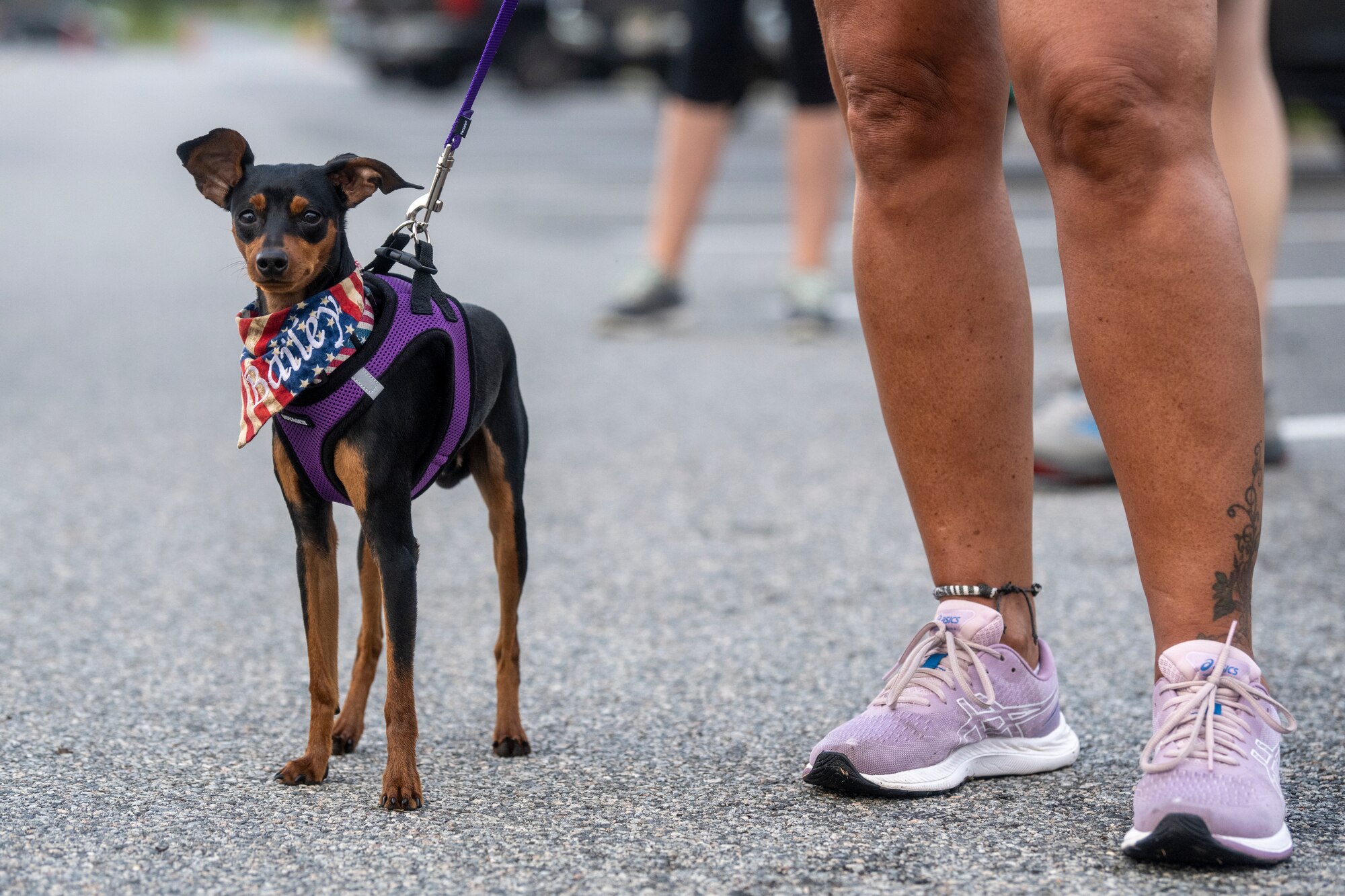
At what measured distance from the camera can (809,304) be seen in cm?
534

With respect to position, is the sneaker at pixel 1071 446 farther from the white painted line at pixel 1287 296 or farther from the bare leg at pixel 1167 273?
the white painted line at pixel 1287 296

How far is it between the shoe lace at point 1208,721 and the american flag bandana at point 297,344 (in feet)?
3.47

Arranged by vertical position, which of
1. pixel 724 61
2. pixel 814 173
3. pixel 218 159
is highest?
pixel 724 61

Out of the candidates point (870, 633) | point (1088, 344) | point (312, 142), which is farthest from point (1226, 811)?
point (312, 142)

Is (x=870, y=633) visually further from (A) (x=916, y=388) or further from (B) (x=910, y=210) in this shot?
(B) (x=910, y=210)

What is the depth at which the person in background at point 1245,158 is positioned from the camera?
333 centimetres

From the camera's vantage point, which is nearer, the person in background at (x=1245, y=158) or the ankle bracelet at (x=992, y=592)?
the ankle bracelet at (x=992, y=592)

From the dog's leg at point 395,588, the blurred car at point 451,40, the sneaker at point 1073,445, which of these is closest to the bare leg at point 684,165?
the sneaker at point 1073,445

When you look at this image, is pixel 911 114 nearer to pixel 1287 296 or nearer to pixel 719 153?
pixel 719 153

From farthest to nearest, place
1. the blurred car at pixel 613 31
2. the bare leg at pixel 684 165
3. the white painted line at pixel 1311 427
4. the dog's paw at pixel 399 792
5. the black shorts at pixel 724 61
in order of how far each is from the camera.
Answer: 1. the blurred car at pixel 613 31
2. the bare leg at pixel 684 165
3. the black shorts at pixel 724 61
4. the white painted line at pixel 1311 427
5. the dog's paw at pixel 399 792

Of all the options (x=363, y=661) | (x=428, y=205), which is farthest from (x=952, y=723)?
(x=428, y=205)

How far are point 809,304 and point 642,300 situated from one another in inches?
23.2

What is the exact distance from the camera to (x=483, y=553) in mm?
3123

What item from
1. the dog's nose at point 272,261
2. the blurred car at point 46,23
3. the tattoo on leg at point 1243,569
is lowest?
the tattoo on leg at point 1243,569
